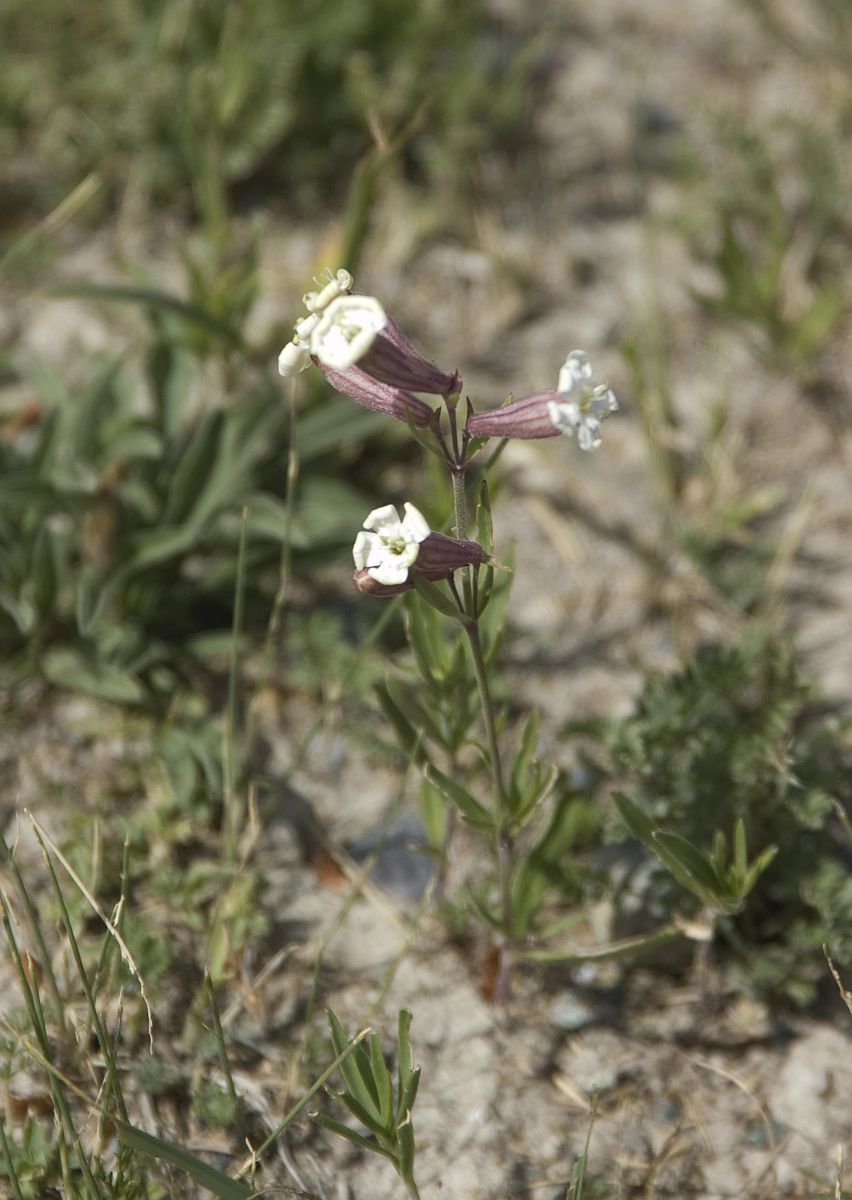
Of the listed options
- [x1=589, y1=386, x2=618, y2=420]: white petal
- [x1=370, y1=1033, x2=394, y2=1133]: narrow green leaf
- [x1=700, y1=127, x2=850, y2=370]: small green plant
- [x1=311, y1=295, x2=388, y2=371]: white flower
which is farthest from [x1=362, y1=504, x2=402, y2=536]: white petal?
[x1=700, y1=127, x2=850, y2=370]: small green plant

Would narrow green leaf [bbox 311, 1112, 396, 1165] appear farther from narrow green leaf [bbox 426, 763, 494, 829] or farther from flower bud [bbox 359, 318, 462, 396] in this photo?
flower bud [bbox 359, 318, 462, 396]

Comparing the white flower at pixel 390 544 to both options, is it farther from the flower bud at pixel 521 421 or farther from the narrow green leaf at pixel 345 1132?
the narrow green leaf at pixel 345 1132

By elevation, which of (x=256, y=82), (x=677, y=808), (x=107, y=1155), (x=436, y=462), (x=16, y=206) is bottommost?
(x=107, y=1155)

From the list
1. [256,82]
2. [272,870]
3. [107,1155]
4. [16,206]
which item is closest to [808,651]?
[272,870]

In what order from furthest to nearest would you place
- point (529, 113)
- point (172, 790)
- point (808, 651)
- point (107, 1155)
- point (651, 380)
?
point (529, 113) < point (651, 380) < point (808, 651) < point (172, 790) < point (107, 1155)

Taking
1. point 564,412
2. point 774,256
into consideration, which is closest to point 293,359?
point 564,412

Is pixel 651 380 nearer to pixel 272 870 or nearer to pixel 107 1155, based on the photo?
pixel 272 870

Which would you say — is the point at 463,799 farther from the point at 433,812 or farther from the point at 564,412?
the point at 564,412
